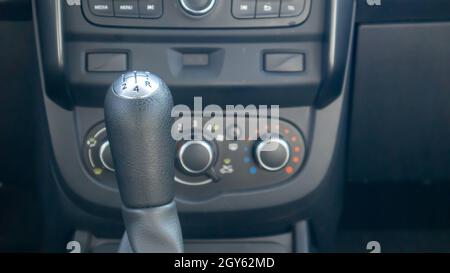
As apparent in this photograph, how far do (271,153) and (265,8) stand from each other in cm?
28

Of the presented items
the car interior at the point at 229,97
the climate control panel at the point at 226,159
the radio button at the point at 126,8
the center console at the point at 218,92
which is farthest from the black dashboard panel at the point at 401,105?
the radio button at the point at 126,8

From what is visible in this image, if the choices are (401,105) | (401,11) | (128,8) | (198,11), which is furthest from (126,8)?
(401,105)

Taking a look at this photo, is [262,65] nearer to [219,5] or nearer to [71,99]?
[219,5]

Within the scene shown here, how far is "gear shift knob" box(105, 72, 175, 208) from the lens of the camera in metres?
1.06

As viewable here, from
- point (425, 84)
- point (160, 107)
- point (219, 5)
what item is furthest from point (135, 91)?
point (425, 84)

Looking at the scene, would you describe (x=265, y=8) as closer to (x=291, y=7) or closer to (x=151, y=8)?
(x=291, y=7)

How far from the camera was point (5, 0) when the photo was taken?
1486 millimetres

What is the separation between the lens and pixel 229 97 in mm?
1449

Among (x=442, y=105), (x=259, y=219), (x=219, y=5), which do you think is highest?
(x=219, y=5)

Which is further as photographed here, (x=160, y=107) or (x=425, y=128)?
(x=425, y=128)

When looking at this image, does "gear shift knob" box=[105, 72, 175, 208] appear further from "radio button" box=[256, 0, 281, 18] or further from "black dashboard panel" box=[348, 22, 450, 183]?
"black dashboard panel" box=[348, 22, 450, 183]

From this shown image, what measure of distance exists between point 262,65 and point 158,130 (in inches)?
15.6

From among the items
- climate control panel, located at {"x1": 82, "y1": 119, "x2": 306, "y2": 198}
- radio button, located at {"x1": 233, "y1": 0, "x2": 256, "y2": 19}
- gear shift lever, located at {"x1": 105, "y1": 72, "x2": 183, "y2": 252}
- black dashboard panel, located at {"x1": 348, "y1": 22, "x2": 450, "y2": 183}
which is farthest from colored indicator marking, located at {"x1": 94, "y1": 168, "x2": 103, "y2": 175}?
black dashboard panel, located at {"x1": 348, "y1": 22, "x2": 450, "y2": 183}
